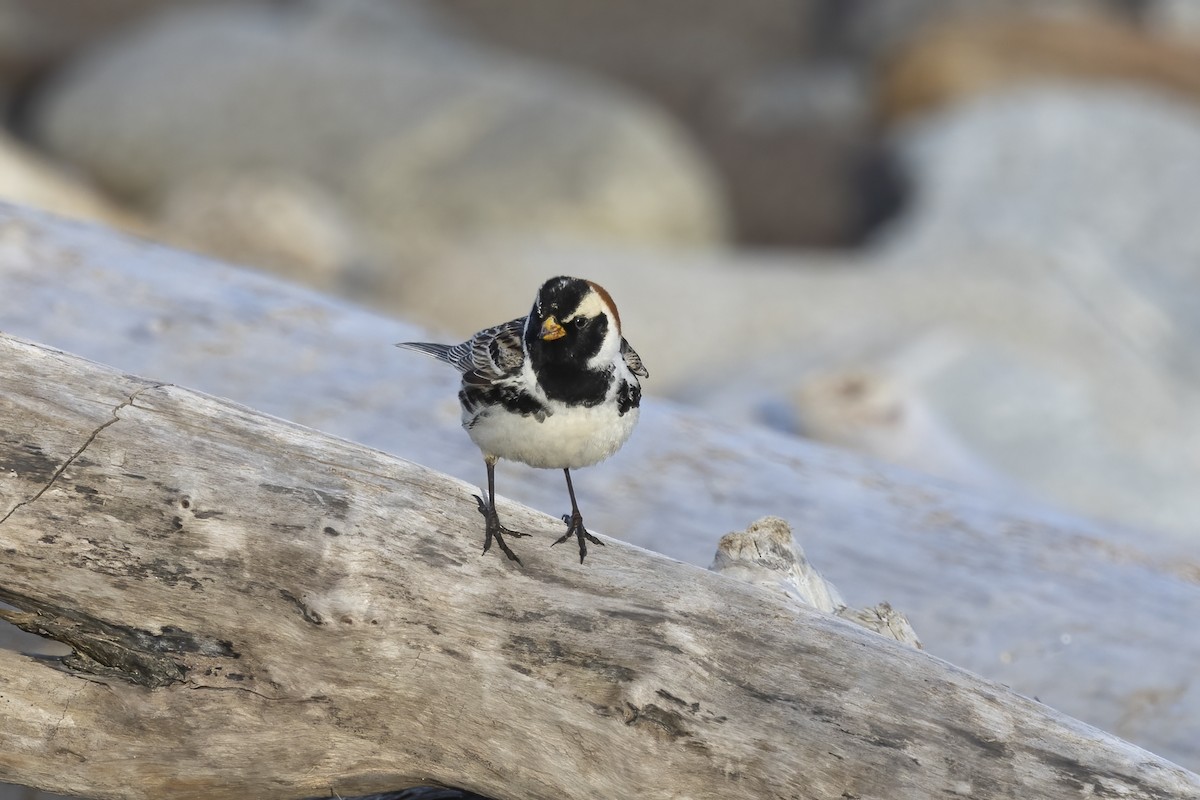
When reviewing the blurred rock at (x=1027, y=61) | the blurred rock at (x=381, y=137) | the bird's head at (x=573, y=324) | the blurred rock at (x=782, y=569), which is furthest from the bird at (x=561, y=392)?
the blurred rock at (x=1027, y=61)

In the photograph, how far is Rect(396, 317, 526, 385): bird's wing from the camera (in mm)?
4117

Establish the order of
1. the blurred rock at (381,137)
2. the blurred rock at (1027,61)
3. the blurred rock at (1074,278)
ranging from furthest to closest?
the blurred rock at (1027,61) < the blurred rock at (381,137) < the blurred rock at (1074,278)

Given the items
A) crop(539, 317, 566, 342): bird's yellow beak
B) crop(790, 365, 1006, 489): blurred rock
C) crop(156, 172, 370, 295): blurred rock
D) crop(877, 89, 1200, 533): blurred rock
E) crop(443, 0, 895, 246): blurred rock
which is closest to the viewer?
crop(539, 317, 566, 342): bird's yellow beak

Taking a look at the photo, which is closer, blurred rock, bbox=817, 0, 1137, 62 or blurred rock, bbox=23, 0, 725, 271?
blurred rock, bbox=23, 0, 725, 271

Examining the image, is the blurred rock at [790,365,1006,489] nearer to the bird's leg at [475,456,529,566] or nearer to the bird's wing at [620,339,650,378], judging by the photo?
the bird's wing at [620,339,650,378]

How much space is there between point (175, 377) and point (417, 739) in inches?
117

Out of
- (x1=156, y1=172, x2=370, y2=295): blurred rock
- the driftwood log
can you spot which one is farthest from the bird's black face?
(x1=156, y1=172, x2=370, y2=295): blurred rock

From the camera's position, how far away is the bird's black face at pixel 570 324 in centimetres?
401

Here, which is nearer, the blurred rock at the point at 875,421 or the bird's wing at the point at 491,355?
the bird's wing at the point at 491,355

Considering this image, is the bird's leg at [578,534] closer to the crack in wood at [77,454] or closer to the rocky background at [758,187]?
the crack in wood at [77,454]

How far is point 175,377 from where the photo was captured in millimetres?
6285

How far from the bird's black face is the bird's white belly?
155mm

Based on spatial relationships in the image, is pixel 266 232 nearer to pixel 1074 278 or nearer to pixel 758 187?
pixel 758 187

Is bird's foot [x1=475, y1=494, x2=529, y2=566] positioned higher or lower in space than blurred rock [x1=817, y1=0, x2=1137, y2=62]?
lower
